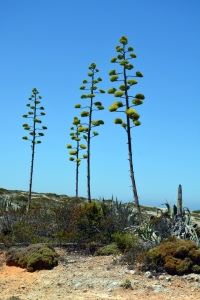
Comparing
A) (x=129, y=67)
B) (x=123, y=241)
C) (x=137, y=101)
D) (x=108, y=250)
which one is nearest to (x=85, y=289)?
(x=123, y=241)

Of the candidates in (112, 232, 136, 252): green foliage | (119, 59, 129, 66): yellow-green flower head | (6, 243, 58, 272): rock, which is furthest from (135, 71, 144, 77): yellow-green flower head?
(6, 243, 58, 272): rock

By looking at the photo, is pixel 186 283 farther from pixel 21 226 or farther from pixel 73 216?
pixel 21 226

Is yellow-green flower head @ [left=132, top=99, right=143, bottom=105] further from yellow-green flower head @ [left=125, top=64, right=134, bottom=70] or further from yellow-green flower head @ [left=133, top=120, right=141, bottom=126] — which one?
yellow-green flower head @ [left=125, top=64, right=134, bottom=70]

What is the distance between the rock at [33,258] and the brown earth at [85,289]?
0.19 metres

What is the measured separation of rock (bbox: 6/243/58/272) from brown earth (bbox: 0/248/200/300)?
0.61ft

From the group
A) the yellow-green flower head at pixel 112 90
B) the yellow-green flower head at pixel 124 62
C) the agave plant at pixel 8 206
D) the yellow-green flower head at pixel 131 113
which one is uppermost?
the yellow-green flower head at pixel 124 62

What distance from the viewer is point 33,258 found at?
10.9m

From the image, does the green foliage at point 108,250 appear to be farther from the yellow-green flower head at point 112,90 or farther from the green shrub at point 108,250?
the yellow-green flower head at point 112,90

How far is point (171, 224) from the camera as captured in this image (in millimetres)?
12867

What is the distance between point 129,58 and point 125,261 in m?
9.65

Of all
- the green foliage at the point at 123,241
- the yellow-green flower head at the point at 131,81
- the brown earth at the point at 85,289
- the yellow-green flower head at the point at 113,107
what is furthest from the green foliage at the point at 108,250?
the yellow-green flower head at the point at 131,81

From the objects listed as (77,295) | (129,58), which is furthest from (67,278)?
(129,58)

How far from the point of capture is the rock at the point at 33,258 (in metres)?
10.9

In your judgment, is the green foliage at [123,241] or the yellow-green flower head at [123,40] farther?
the yellow-green flower head at [123,40]
